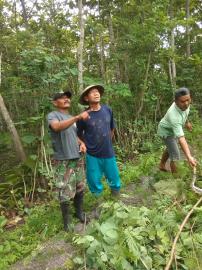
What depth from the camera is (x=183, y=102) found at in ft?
15.2

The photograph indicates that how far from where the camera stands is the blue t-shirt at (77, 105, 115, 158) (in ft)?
14.4

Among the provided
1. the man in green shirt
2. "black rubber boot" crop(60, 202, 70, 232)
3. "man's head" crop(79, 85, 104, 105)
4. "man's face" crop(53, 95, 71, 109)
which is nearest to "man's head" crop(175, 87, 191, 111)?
the man in green shirt

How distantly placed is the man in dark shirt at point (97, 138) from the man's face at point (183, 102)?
100 cm

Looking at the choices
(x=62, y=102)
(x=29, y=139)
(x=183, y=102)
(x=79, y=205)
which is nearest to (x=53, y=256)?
(x=79, y=205)

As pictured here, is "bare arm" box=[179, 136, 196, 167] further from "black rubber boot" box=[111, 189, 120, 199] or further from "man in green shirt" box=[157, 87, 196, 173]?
"black rubber boot" box=[111, 189, 120, 199]

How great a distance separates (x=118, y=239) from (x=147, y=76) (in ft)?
20.4

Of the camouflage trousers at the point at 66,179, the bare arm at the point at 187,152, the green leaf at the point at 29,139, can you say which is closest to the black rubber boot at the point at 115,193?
the camouflage trousers at the point at 66,179

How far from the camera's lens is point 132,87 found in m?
8.84

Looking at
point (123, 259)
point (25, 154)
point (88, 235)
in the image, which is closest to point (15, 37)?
point (25, 154)

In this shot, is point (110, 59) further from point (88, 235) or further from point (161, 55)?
point (88, 235)

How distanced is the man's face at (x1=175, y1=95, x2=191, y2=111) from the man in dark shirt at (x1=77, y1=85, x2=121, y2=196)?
100 centimetres

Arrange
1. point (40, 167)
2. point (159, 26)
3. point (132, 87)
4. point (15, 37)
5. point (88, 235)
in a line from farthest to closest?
point (132, 87) < point (159, 26) < point (15, 37) < point (40, 167) < point (88, 235)

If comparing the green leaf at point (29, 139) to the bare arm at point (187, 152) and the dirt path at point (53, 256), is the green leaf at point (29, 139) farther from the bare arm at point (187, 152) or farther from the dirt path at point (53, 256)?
the bare arm at point (187, 152)

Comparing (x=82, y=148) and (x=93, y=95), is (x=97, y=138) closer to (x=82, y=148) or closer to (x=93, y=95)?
(x=82, y=148)
